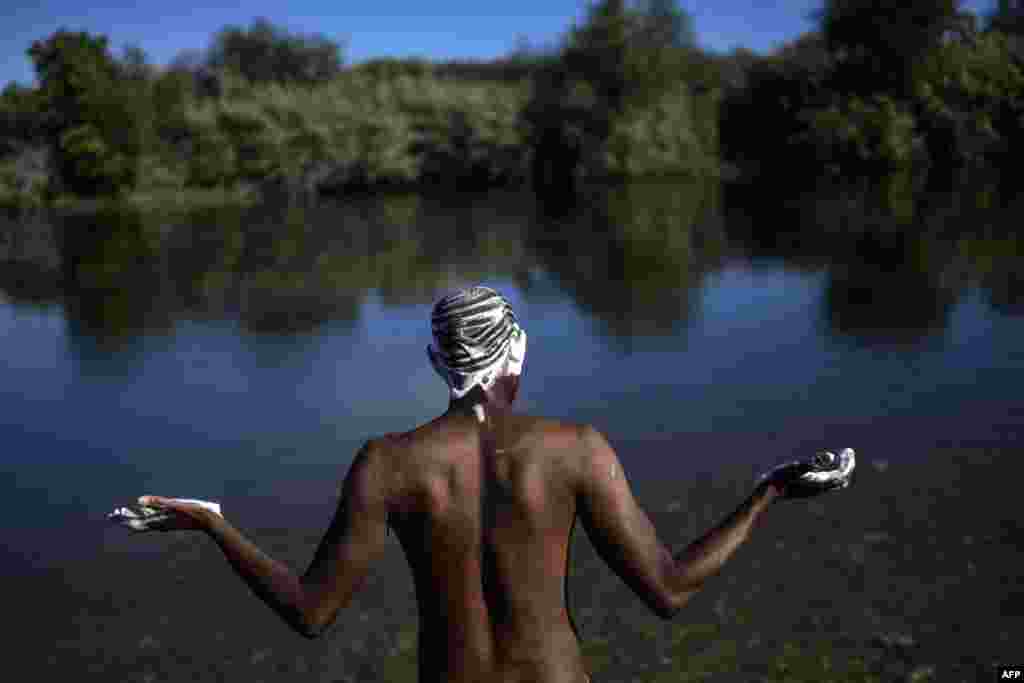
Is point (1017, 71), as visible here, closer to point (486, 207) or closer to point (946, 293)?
point (486, 207)

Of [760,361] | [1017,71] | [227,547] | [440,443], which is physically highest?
[1017,71]

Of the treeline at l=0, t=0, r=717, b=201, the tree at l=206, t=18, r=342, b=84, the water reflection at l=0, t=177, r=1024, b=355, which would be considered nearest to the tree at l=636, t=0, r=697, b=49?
the treeline at l=0, t=0, r=717, b=201

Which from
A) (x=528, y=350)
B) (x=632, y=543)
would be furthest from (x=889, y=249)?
(x=632, y=543)

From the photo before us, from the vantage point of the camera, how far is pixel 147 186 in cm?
5484

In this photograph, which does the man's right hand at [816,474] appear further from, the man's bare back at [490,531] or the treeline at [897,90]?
the treeline at [897,90]

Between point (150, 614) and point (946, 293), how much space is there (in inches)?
683

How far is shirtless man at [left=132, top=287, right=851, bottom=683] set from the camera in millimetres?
2596

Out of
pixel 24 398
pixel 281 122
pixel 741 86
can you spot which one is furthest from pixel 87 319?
pixel 741 86

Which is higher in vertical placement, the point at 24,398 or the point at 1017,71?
the point at 1017,71

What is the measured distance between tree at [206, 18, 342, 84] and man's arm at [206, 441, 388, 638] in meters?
109

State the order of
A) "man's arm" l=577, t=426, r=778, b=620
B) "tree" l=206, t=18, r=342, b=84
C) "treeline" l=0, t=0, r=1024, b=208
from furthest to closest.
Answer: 1. "tree" l=206, t=18, r=342, b=84
2. "treeline" l=0, t=0, r=1024, b=208
3. "man's arm" l=577, t=426, r=778, b=620

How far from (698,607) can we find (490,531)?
4.92 meters

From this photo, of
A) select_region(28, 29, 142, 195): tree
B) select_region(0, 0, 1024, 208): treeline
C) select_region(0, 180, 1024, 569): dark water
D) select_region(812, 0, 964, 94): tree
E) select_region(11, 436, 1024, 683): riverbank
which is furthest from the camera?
select_region(812, 0, 964, 94): tree

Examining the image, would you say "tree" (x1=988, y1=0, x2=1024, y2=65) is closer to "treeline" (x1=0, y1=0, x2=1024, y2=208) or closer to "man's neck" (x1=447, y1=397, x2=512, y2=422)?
"treeline" (x1=0, y1=0, x2=1024, y2=208)
